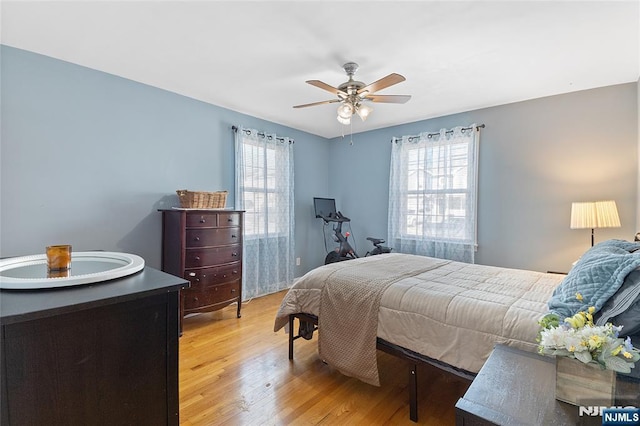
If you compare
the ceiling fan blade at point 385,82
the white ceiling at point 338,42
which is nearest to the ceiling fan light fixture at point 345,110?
the ceiling fan blade at point 385,82

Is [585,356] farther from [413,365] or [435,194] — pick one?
[435,194]

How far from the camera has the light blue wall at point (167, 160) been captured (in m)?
2.38

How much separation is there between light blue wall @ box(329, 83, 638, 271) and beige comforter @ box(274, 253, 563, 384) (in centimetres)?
124

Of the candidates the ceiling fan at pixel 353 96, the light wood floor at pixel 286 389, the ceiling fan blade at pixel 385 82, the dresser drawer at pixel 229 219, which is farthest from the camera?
the dresser drawer at pixel 229 219

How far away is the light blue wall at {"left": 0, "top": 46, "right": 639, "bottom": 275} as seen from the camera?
2.38 meters

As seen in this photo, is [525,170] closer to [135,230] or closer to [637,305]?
[637,305]

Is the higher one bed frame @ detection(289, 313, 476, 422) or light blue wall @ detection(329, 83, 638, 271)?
light blue wall @ detection(329, 83, 638, 271)

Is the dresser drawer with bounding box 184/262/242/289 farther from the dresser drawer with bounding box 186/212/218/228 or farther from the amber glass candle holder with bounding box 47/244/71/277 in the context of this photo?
the amber glass candle holder with bounding box 47/244/71/277

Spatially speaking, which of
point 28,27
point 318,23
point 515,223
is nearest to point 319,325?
point 318,23

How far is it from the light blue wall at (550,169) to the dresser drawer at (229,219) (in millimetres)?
2775

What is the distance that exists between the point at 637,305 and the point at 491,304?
0.64 metres

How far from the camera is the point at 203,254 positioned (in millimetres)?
2984

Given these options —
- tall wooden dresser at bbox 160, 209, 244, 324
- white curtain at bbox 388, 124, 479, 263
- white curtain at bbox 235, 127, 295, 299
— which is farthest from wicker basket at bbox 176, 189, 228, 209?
white curtain at bbox 388, 124, 479, 263

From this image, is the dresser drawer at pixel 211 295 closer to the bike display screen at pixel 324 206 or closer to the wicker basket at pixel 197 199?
the wicker basket at pixel 197 199
